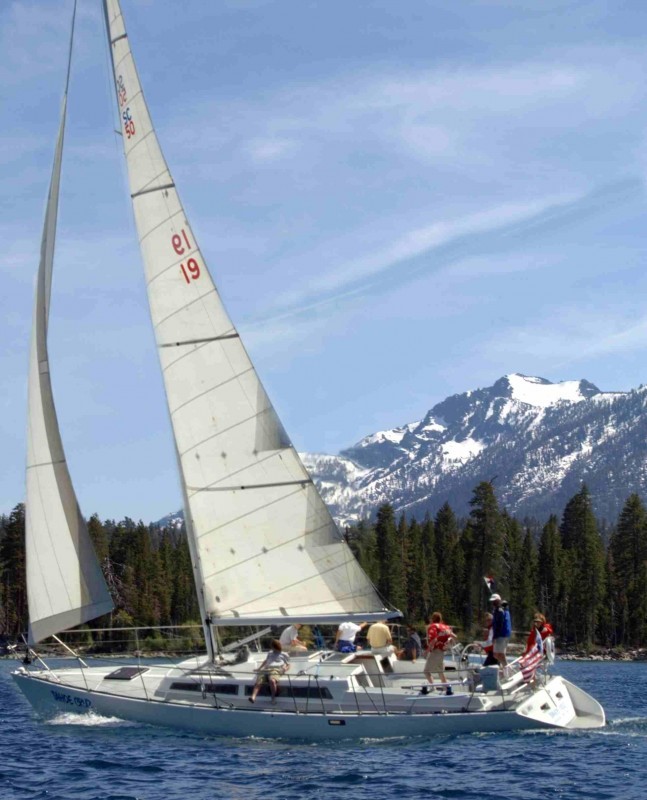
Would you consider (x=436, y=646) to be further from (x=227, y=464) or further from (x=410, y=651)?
(x=227, y=464)

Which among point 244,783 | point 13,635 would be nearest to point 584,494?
point 13,635

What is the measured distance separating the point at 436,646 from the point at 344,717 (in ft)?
10.6

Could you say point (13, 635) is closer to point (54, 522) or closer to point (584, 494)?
point (584, 494)

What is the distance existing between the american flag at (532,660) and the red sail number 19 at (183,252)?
12.9 m

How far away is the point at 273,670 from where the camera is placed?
27906 millimetres

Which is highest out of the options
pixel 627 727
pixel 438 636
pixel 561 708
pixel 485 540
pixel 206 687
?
pixel 485 540

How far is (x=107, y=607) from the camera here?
30.3 m

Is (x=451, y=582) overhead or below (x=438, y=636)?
overhead

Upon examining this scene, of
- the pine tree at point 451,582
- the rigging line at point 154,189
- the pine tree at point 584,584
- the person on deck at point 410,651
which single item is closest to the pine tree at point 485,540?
the pine tree at point 451,582

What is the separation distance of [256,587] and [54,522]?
585cm

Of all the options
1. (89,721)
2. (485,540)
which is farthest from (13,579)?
(89,721)

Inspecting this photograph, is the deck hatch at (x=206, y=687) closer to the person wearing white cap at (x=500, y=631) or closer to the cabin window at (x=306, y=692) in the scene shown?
the cabin window at (x=306, y=692)

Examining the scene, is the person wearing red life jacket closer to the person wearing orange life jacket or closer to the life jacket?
the person wearing orange life jacket

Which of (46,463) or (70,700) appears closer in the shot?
(70,700)
